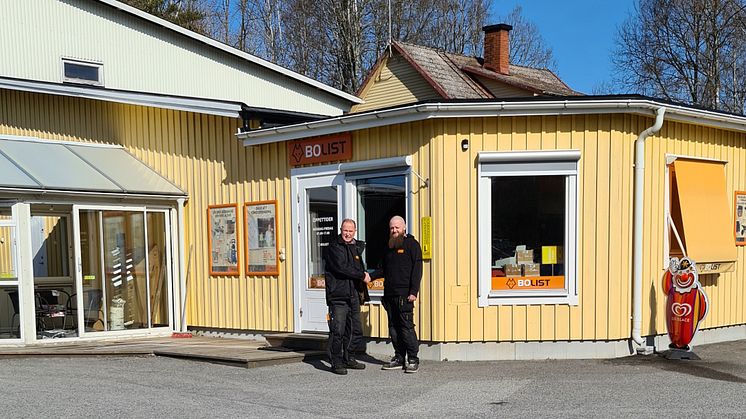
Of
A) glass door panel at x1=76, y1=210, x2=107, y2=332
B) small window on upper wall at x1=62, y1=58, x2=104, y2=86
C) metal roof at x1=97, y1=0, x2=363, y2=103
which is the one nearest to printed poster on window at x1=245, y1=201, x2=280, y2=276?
glass door panel at x1=76, y1=210, x2=107, y2=332

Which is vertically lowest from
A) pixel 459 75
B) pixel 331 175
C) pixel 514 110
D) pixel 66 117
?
pixel 331 175

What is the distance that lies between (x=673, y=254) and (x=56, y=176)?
8.55 meters

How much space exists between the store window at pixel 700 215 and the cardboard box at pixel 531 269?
175 centimetres

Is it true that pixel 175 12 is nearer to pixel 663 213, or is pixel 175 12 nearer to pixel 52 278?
pixel 52 278

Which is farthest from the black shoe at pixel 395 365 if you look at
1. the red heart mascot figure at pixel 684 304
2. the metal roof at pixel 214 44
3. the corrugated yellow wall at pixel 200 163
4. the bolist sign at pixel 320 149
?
the metal roof at pixel 214 44

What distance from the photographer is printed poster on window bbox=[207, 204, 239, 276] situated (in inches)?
456

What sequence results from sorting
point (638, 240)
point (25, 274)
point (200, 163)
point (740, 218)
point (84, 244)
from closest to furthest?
point (638, 240) → point (25, 274) → point (740, 218) → point (84, 244) → point (200, 163)

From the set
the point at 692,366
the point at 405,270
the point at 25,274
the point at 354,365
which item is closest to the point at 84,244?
the point at 25,274

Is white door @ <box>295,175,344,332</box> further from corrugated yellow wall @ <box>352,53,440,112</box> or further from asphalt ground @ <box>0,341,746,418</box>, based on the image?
corrugated yellow wall @ <box>352,53,440,112</box>

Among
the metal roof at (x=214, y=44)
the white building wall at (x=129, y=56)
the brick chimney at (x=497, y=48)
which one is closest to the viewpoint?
the white building wall at (x=129, y=56)

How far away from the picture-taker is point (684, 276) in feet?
30.2

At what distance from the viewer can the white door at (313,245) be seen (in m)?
10.5

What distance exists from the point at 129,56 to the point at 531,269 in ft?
37.9

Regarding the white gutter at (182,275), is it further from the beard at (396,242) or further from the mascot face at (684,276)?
the mascot face at (684,276)
